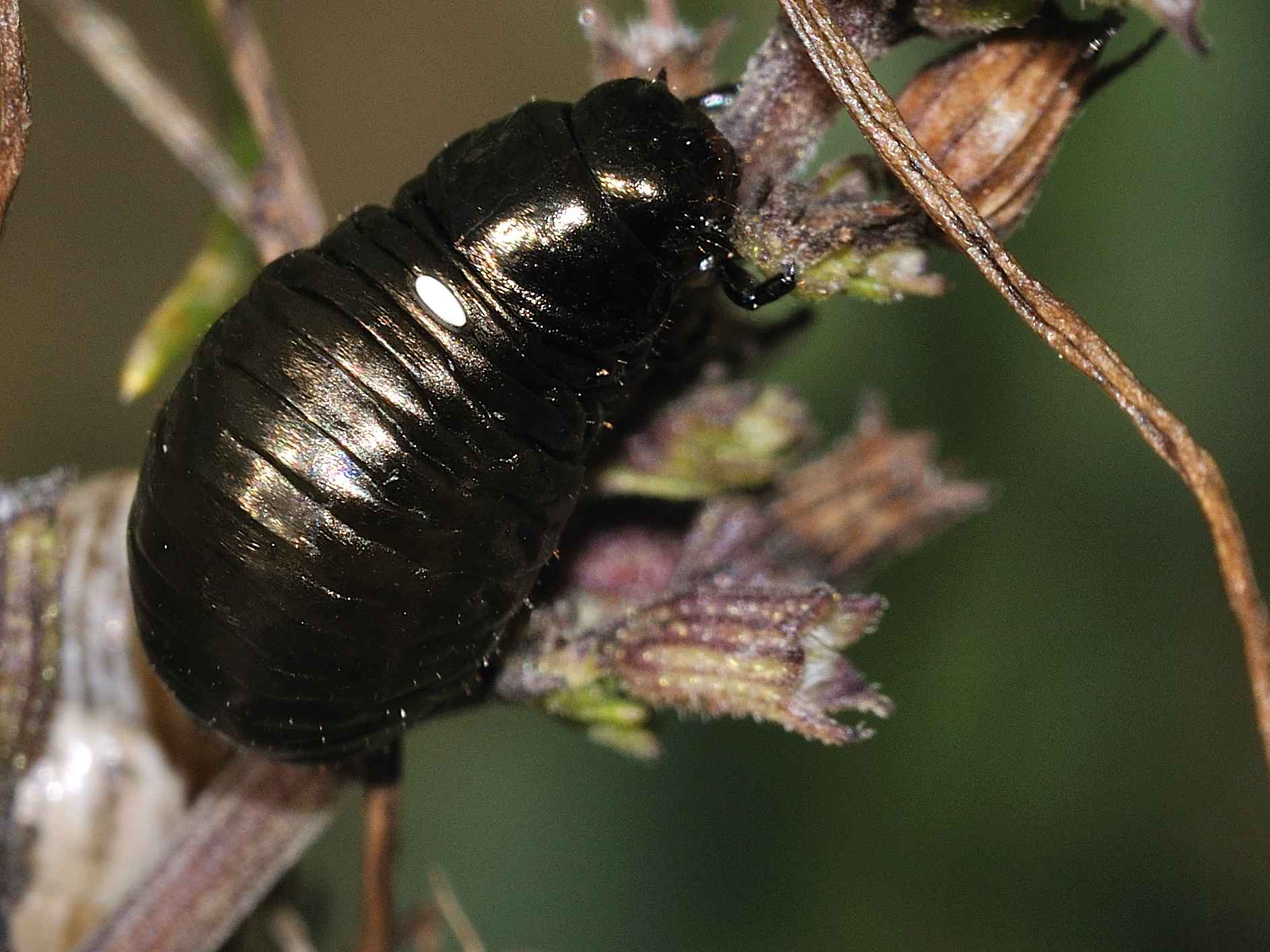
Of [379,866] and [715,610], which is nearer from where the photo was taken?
[715,610]

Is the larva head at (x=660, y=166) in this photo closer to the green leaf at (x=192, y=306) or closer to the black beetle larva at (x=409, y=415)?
the black beetle larva at (x=409, y=415)

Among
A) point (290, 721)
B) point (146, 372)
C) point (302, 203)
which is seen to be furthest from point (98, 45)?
point (290, 721)

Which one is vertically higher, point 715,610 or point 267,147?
point 267,147

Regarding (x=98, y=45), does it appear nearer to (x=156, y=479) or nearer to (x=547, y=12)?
(x=156, y=479)

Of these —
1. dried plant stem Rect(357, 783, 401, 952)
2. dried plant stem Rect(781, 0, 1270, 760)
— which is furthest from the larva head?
dried plant stem Rect(357, 783, 401, 952)

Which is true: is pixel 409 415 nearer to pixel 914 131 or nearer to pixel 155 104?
pixel 914 131

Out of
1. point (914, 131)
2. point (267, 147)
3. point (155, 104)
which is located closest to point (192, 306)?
point (267, 147)

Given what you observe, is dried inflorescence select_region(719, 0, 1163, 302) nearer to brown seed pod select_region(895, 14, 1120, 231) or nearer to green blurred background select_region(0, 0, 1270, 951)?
brown seed pod select_region(895, 14, 1120, 231)
